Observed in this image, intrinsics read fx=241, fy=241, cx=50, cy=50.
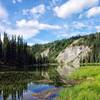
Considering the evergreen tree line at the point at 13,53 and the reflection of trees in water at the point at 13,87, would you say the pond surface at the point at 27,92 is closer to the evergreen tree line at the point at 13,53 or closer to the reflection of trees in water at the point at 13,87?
the reflection of trees in water at the point at 13,87

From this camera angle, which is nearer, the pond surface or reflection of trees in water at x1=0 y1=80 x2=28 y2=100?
the pond surface

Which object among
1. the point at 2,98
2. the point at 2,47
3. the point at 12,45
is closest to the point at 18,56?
the point at 12,45

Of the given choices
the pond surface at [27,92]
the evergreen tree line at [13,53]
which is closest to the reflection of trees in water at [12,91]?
the pond surface at [27,92]

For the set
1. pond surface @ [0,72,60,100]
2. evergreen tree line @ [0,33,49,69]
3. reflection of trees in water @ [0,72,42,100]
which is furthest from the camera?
evergreen tree line @ [0,33,49,69]

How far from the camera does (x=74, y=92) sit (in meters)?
26.9

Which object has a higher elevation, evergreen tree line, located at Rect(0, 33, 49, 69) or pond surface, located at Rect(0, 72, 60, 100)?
evergreen tree line, located at Rect(0, 33, 49, 69)

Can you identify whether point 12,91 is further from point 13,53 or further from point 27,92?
point 13,53

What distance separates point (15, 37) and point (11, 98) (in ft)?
452

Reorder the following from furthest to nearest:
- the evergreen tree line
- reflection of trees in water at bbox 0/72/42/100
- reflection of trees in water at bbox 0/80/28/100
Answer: the evergreen tree line, reflection of trees in water at bbox 0/72/42/100, reflection of trees in water at bbox 0/80/28/100

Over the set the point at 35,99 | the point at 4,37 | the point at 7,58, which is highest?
the point at 4,37

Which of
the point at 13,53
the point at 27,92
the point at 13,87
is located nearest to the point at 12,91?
the point at 27,92

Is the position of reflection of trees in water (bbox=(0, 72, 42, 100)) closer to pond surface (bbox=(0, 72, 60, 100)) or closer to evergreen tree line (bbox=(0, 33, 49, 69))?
pond surface (bbox=(0, 72, 60, 100))

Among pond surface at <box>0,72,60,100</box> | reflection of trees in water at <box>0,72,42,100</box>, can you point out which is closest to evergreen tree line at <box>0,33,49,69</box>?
reflection of trees in water at <box>0,72,42,100</box>

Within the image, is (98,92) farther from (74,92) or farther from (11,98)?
(11,98)
